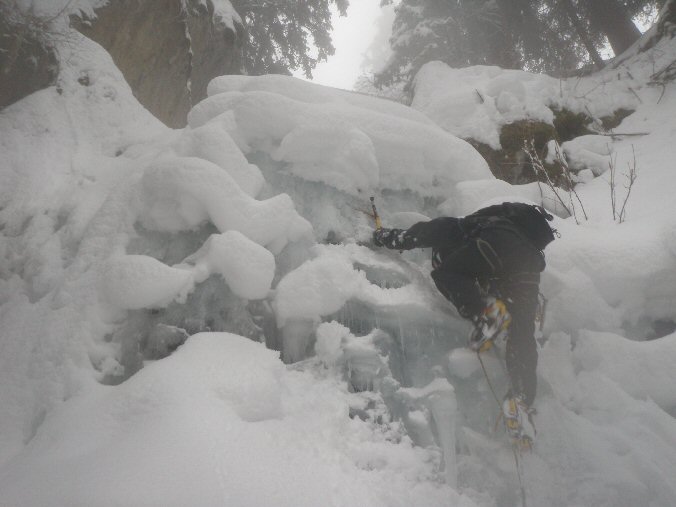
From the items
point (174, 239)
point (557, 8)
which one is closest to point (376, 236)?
point (174, 239)

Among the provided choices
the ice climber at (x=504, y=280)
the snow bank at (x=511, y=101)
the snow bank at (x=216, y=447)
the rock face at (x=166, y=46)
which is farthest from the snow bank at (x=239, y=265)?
the snow bank at (x=511, y=101)

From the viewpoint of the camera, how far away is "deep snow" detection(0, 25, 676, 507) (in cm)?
191

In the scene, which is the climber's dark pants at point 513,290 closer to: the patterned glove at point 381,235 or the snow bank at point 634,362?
the snow bank at point 634,362

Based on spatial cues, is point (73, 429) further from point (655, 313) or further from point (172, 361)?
point (655, 313)

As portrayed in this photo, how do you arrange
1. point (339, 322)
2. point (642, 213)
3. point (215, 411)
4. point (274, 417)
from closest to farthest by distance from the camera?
1. point (215, 411)
2. point (274, 417)
3. point (339, 322)
4. point (642, 213)

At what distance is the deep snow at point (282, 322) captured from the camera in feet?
6.27

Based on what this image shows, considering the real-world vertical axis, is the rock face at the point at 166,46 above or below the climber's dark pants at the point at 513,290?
above

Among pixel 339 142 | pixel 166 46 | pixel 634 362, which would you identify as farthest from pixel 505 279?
pixel 166 46

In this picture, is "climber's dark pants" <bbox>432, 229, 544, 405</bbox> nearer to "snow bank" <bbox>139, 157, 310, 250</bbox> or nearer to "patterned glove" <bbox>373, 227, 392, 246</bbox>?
"patterned glove" <bbox>373, 227, 392, 246</bbox>

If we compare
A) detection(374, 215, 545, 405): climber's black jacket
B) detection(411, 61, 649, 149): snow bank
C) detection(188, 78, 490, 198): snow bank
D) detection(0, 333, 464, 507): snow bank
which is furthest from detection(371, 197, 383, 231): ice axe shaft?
detection(411, 61, 649, 149): snow bank

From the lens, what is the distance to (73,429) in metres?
1.97

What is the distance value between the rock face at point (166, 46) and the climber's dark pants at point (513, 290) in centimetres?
549

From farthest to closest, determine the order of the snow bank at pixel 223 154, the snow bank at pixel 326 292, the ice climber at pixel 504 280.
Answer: the snow bank at pixel 223 154 → the snow bank at pixel 326 292 → the ice climber at pixel 504 280

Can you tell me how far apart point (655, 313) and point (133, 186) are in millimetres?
4469
